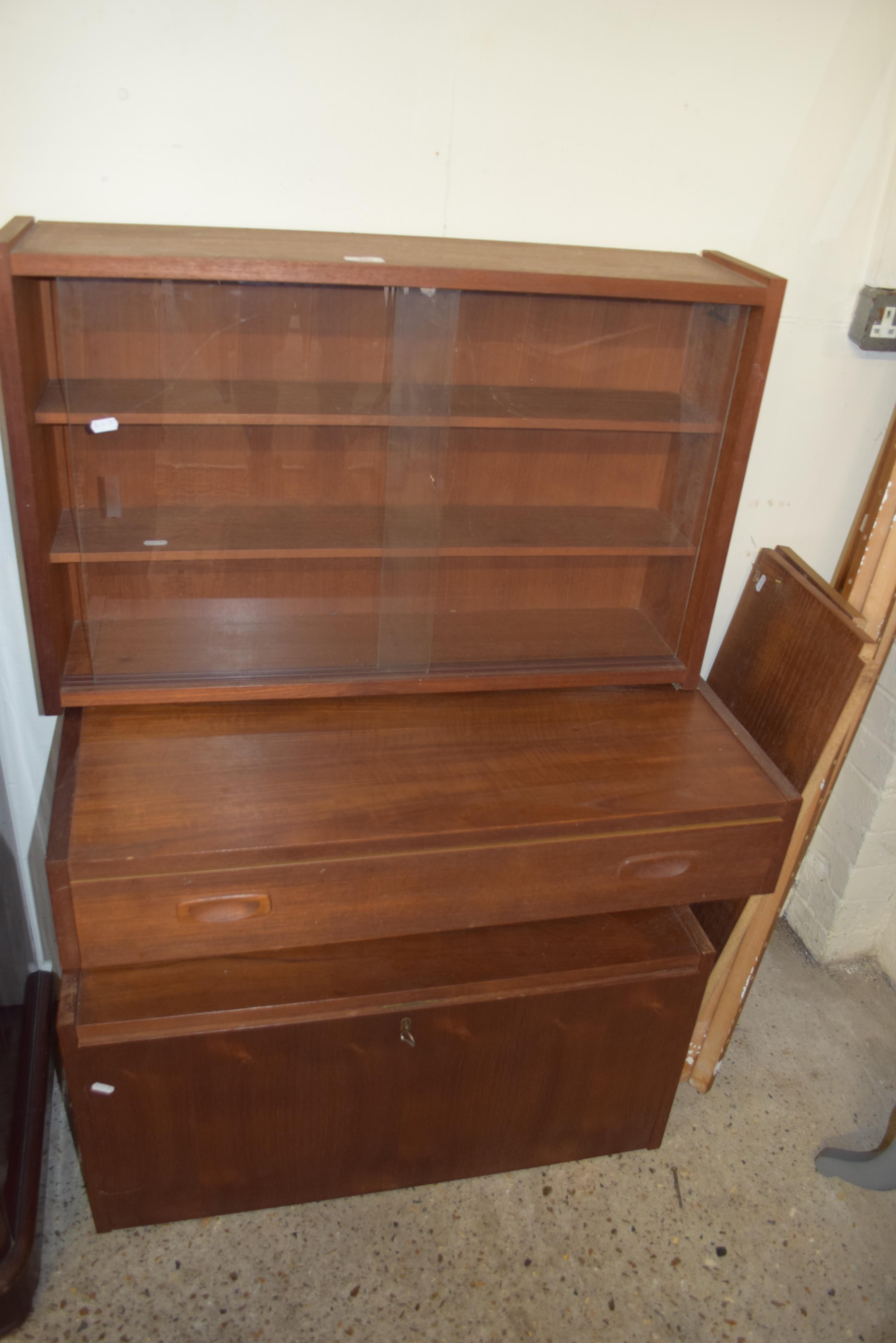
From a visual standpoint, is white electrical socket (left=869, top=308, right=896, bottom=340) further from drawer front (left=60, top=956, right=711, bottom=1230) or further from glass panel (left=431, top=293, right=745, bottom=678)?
drawer front (left=60, top=956, right=711, bottom=1230)

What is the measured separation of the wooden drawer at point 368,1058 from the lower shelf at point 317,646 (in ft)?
1.52

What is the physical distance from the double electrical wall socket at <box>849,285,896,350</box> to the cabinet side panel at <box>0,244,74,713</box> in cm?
143

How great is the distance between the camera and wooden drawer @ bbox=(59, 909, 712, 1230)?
154 centimetres

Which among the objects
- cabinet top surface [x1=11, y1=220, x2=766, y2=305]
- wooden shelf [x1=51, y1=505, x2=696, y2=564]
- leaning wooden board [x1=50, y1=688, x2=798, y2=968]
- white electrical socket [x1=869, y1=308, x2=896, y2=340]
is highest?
cabinet top surface [x1=11, y1=220, x2=766, y2=305]

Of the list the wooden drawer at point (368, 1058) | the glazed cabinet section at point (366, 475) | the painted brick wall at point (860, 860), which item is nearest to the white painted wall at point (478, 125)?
the glazed cabinet section at point (366, 475)

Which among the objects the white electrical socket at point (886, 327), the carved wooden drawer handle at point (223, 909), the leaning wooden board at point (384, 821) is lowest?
the carved wooden drawer handle at point (223, 909)

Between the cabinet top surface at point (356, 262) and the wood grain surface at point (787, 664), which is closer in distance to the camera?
the cabinet top surface at point (356, 262)

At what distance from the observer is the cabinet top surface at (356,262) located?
4.19 feet

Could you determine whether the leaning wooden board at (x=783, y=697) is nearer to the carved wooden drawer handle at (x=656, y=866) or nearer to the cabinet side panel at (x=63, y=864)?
the carved wooden drawer handle at (x=656, y=866)

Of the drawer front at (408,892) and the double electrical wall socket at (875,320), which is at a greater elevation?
the double electrical wall socket at (875,320)

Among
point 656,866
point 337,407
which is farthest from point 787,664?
point 337,407

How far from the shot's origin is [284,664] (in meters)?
1.64

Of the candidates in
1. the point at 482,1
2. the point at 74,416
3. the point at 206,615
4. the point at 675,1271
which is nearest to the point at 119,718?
the point at 206,615

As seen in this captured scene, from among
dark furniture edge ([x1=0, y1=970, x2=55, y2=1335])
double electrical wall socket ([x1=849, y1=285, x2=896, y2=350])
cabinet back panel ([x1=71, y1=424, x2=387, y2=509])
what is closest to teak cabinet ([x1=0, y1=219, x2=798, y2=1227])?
cabinet back panel ([x1=71, y1=424, x2=387, y2=509])
